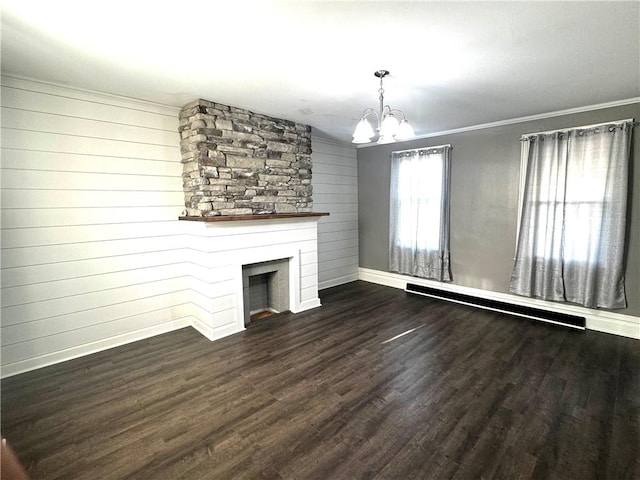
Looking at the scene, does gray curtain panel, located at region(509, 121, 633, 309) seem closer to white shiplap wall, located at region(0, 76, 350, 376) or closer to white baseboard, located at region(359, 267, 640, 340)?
white baseboard, located at region(359, 267, 640, 340)

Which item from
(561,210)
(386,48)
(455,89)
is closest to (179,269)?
(386,48)

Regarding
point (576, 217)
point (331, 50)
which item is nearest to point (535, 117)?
point (576, 217)

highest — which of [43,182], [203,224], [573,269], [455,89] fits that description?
[455,89]

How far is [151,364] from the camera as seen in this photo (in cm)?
290

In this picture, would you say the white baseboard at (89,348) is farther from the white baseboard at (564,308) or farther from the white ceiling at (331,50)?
the white baseboard at (564,308)

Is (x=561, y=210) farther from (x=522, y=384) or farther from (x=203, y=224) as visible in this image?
(x=203, y=224)

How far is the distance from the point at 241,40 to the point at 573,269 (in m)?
4.35

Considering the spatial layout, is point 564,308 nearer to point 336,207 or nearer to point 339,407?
point 339,407

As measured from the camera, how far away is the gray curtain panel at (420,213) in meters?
4.69

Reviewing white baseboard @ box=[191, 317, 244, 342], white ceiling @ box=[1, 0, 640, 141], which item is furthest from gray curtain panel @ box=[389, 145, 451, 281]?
white baseboard @ box=[191, 317, 244, 342]

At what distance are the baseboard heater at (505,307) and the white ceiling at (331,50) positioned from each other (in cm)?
253

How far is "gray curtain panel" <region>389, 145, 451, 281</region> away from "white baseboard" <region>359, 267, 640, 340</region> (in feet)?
0.52

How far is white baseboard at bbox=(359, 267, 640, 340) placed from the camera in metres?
3.36

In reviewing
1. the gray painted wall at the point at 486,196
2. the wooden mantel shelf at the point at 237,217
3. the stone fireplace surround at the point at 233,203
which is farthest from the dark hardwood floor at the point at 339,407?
the wooden mantel shelf at the point at 237,217
